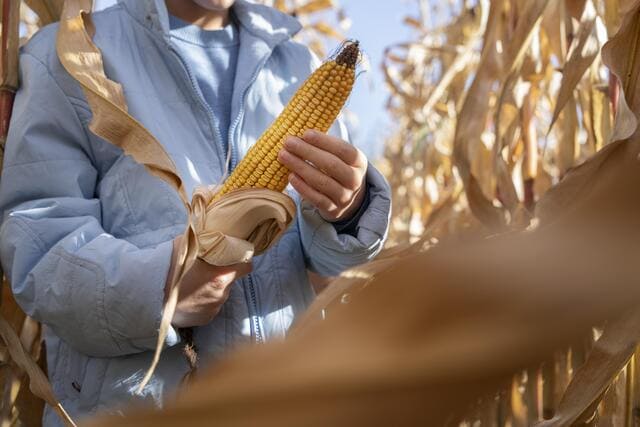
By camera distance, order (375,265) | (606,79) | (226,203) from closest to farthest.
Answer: (375,265) < (226,203) < (606,79)

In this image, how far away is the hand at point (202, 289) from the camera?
34.6 inches

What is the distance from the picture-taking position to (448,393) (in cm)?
30

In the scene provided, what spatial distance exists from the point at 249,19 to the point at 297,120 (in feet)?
1.08

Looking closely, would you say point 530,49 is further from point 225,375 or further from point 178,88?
point 225,375

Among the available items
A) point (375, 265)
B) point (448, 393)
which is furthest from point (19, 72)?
point (448, 393)

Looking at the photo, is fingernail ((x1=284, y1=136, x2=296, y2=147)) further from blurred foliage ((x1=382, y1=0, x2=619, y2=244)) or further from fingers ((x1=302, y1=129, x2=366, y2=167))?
blurred foliage ((x1=382, y1=0, x2=619, y2=244))

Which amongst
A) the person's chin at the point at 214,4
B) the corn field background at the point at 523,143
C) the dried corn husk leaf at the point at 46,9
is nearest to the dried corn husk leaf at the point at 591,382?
the corn field background at the point at 523,143

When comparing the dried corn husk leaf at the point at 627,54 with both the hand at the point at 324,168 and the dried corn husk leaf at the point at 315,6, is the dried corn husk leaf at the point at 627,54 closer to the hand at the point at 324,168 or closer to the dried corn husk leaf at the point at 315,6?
the hand at the point at 324,168

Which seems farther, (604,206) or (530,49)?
(530,49)

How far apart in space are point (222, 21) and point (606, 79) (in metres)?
0.69

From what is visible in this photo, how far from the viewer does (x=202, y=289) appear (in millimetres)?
889

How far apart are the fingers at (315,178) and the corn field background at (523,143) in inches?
6.5

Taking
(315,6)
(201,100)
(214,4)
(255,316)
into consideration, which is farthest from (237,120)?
(315,6)

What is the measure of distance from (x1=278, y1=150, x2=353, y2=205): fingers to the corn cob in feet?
0.06
